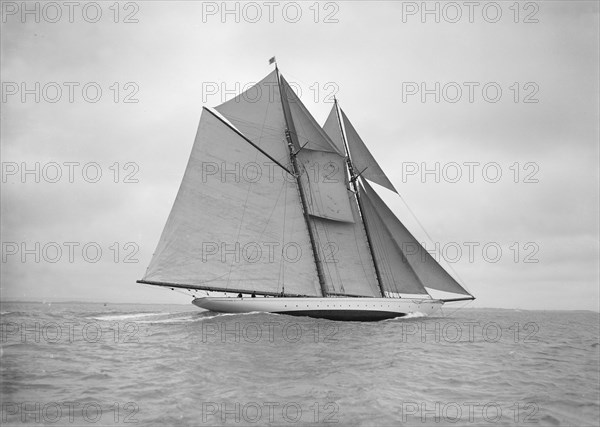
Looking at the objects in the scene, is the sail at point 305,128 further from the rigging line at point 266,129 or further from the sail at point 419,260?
the sail at point 419,260

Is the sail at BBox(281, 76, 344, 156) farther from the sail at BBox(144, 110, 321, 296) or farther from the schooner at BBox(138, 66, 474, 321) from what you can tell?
the sail at BBox(144, 110, 321, 296)

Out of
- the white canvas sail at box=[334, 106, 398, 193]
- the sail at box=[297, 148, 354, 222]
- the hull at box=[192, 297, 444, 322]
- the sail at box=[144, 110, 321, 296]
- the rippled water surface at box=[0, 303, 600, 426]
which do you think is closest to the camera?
the rippled water surface at box=[0, 303, 600, 426]

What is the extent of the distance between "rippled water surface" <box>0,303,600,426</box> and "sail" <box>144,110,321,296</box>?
29.1ft

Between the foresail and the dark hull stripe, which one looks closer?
the dark hull stripe

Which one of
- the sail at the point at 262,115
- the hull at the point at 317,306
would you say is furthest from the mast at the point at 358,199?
the sail at the point at 262,115

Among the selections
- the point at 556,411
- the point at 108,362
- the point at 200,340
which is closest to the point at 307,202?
the point at 200,340

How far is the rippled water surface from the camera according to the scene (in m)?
9.68

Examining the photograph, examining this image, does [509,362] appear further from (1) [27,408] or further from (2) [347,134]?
(2) [347,134]

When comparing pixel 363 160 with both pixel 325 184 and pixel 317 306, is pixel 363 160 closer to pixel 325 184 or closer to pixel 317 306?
pixel 325 184

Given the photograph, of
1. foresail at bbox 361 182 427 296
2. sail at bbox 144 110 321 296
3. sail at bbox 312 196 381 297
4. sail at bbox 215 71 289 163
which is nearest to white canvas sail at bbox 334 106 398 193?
foresail at bbox 361 182 427 296

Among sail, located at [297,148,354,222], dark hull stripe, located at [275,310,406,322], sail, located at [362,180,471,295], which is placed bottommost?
dark hull stripe, located at [275,310,406,322]

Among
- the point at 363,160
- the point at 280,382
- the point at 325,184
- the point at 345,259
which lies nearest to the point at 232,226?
the point at 325,184

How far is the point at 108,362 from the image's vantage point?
14.3 meters

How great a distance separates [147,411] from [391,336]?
17535 millimetres
